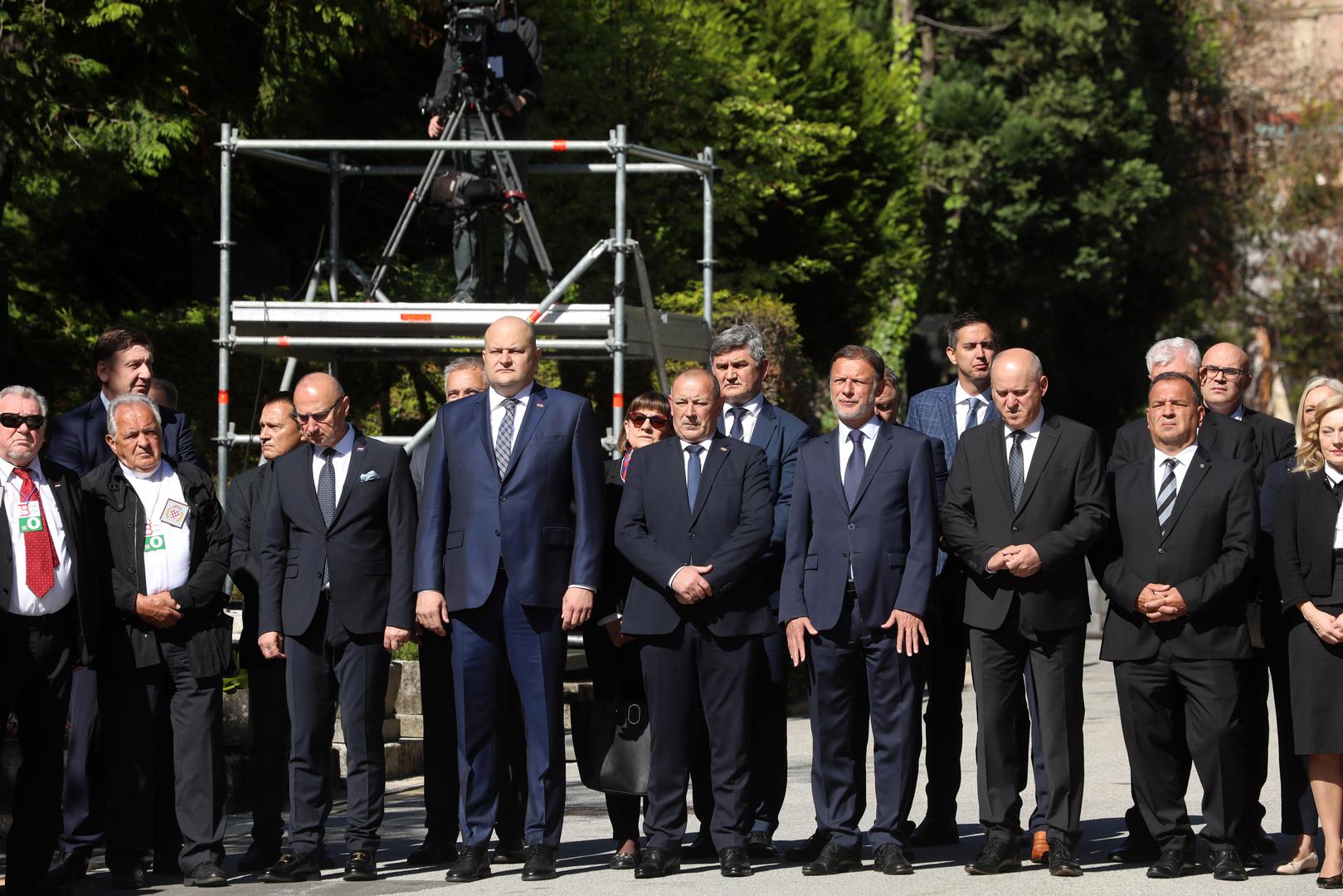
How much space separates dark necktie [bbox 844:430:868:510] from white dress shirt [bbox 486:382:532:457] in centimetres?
133

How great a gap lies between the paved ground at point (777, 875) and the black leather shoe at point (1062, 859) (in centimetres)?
5

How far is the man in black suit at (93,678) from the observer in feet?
25.7

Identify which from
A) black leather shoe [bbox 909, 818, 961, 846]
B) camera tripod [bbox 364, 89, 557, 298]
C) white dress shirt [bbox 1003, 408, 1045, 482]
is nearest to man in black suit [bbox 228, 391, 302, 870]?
black leather shoe [bbox 909, 818, 961, 846]

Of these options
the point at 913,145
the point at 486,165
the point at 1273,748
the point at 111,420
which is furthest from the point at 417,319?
the point at 913,145

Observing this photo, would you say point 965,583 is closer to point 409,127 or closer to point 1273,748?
point 1273,748

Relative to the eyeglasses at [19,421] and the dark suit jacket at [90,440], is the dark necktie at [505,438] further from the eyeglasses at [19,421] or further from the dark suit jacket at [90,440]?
the eyeglasses at [19,421]

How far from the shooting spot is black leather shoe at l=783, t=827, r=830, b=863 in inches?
Result: 309

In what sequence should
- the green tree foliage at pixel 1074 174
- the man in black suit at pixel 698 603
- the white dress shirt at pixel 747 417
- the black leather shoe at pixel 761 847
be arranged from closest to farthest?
the man in black suit at pixel 698 603
the black leather shoe at pixel 761 847
the white dress shirt at pixel 747 417
the green tree foliage at pixel 1074 174

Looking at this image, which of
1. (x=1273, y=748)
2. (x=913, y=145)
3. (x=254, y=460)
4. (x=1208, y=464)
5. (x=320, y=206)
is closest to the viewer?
(x=1208, y=464)

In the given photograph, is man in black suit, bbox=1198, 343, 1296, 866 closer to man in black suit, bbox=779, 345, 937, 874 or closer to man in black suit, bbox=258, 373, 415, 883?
man in black suit, bbox=779, 345, 937, 874

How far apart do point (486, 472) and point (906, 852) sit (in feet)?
7.44

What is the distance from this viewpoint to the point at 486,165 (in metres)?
12.9

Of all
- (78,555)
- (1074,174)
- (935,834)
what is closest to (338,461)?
(78,555)

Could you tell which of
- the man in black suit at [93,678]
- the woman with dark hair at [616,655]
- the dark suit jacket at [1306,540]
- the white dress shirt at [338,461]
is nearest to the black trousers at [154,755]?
the man in black suit at [93,678]
